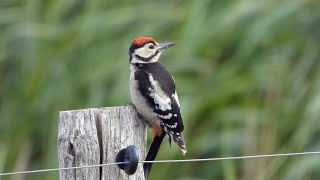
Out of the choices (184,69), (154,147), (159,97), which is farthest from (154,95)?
(184,69)

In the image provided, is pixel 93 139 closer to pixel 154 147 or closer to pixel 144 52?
pixel 154 147

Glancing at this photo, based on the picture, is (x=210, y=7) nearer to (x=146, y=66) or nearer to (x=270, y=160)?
(x=270, y=160)

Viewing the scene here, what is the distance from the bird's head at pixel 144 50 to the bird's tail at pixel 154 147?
14.6 inches

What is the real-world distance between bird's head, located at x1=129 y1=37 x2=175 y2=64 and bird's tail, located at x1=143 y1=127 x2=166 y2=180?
370 mm

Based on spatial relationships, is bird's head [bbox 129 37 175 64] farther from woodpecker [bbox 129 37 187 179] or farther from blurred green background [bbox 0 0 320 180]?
blurred green background [bbox 0 0 320 180]

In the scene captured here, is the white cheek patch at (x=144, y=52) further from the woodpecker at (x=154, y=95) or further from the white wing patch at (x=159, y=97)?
the white wing patch at (x=159, y=97)

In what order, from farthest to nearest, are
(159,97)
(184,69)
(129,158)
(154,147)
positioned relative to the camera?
(184,69) < (159,97) < (154,147) < (129,158)

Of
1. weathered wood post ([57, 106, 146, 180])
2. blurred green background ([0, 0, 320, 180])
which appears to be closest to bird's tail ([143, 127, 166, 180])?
weathered wood post ([57, 106, 146, 180])

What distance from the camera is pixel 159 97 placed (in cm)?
440

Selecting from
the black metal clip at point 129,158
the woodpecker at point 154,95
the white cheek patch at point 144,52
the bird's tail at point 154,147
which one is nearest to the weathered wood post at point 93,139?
the black metal clip at point 129,158

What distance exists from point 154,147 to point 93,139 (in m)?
0.70

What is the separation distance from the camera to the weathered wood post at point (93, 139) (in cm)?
344

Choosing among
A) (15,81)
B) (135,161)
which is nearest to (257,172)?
(15,81)

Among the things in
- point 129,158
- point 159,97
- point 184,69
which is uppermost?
point 184,69
